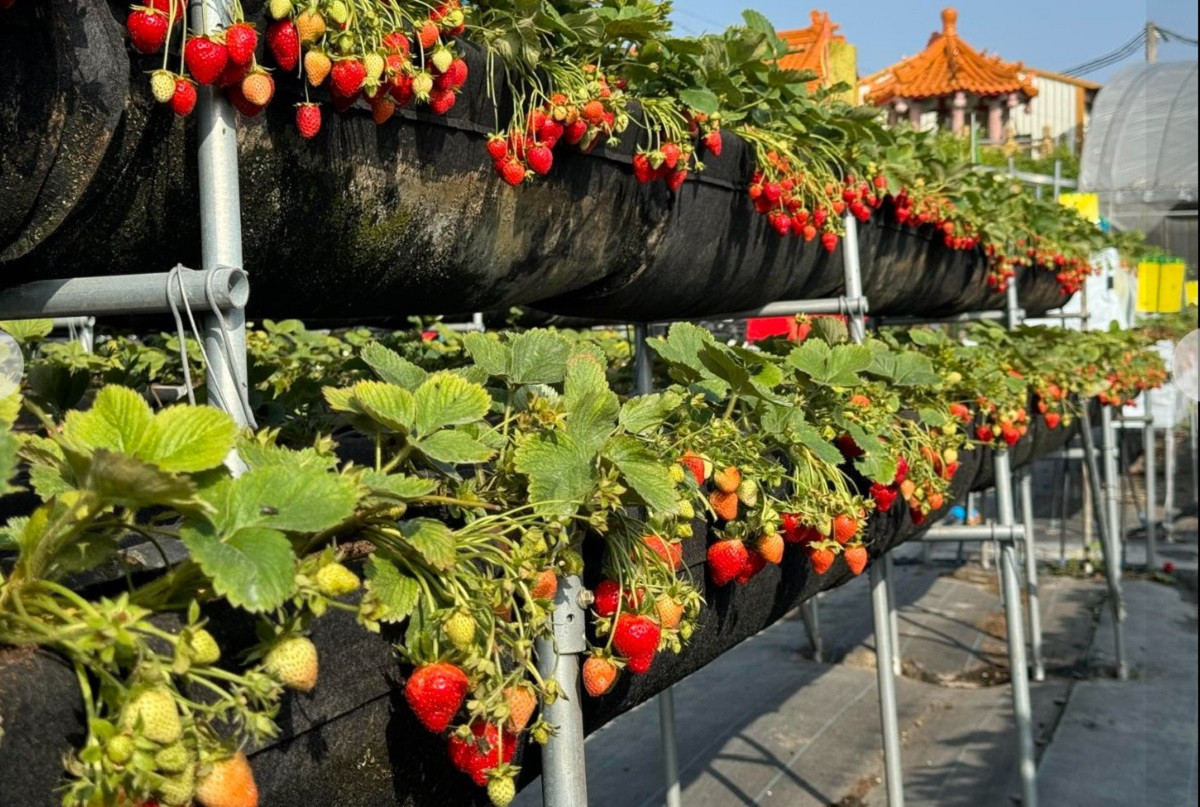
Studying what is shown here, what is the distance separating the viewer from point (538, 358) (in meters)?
1.70

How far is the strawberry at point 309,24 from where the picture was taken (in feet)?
4.85

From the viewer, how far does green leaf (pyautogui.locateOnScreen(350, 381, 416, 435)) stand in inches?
50.8

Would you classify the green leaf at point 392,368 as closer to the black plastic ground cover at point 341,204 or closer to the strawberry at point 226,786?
the black plastic ground cover at point 341,204

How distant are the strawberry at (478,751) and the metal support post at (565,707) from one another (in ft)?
0.56

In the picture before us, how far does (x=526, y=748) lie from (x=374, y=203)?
0.76 metres

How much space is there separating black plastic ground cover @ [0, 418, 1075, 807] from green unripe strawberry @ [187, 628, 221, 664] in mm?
92

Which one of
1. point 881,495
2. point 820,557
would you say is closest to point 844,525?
point 820,557

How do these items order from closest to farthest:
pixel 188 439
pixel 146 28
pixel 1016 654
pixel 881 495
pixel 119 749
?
pixel 119 749 < pixel 188 439 < pixel 146 28 < pixel 881 495 < pixel 1016 654

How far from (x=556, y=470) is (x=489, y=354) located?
0.94 feet

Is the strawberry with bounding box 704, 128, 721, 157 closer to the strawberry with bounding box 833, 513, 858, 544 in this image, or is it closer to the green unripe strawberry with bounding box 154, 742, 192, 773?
the strawberry with bounding box 833, 513, 858, 544

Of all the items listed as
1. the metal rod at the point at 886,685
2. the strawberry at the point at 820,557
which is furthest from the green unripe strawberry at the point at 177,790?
the metal rod at the point at 886,685

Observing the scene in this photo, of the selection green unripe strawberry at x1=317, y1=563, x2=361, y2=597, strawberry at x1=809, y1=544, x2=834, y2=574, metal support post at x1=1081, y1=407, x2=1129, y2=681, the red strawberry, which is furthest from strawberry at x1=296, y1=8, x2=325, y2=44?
metal support post at x1=1081, y1=407, x2=1129, y2=681

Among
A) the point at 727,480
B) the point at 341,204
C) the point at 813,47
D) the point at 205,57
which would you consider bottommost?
the point at 727,480

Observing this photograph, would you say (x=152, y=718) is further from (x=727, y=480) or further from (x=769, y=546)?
(x=769, y=546)
